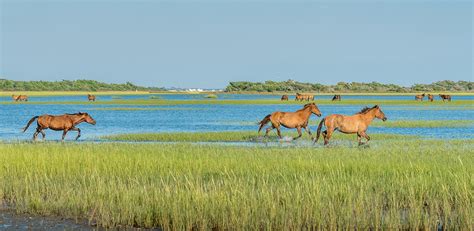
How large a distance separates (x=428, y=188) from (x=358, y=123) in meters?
9.98

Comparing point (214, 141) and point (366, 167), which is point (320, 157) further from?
point (214, 141)

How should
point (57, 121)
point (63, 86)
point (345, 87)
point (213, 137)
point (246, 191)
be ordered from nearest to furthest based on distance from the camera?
point (246, 191)
point (57, 121)
point (213, 137)
point (345, 87)
point (63, 86)

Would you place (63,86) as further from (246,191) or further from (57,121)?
(246,191)

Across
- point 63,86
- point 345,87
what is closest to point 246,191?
point 345,87

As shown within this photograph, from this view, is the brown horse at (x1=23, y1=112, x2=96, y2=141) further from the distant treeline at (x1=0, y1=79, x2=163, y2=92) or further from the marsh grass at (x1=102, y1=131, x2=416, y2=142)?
the distant treeline at (x1=0, y1=79, x2=163, y2=92)

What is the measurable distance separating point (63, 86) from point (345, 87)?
5999 centimetres

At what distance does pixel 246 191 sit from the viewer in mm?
11289

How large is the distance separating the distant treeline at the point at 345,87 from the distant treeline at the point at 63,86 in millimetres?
32302

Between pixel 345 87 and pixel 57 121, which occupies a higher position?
pixel 57 121

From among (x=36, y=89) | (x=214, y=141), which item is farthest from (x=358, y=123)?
(x=36, y=89)

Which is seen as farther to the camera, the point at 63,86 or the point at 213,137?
the point at 63,86

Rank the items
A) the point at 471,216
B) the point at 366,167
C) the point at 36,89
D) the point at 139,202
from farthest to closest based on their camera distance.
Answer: the point at 36,89
the point at 366,167
the point at 139,202
the point at 471,216

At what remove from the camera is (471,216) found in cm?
966

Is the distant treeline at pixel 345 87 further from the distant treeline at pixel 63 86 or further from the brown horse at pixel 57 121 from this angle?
the brown horse at pixel 57 121
